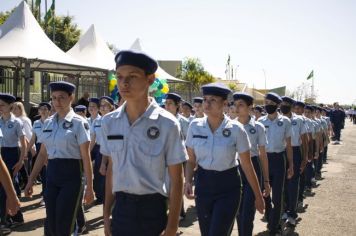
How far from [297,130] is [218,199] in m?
4.61

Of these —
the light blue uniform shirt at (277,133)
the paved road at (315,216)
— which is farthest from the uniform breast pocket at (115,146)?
the light blue uniform shirt at (277,133)

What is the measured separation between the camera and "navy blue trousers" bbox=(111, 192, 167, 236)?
3.01 meters

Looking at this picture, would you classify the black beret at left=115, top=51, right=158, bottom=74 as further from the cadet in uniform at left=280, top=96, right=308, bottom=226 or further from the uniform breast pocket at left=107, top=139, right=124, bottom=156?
the cadet in uniform at left=280, top=96, right=308, bottom=226

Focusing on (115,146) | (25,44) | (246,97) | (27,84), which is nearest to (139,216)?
(115,146)

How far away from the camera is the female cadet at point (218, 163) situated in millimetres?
4688

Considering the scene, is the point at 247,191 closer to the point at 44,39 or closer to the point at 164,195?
the point at 164,195

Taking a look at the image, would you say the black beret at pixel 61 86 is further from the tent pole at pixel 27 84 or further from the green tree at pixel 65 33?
the green tree at pixel 65 33

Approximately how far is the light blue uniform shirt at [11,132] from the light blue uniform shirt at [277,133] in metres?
4.24

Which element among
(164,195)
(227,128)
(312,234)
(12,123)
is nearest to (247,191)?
(227,128)

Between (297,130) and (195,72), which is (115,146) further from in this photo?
(195,72)

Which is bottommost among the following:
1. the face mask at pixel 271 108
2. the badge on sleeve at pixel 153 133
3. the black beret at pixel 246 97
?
the badge on sleeve at pixel 153 133

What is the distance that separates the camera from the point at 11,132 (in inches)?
302

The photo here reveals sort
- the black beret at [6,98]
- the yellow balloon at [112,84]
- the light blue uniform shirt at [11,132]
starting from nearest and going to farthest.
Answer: the black beret at [6,98]
the light blue uniform shirt at [11,132]
the yellow balloon at [112,84]

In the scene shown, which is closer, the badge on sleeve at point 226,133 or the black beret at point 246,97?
the badge on sleeve at point 226,133
